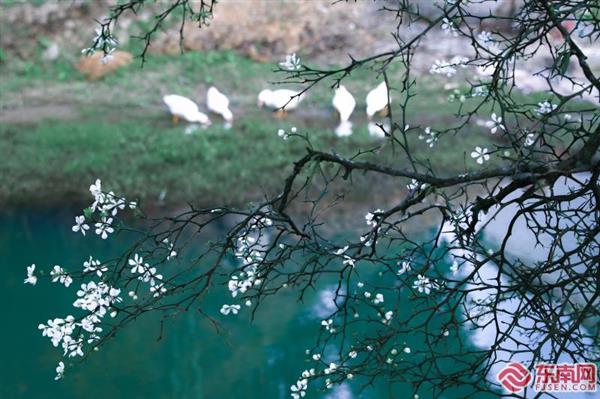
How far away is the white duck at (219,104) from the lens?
6.69 m

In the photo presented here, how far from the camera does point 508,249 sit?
4891 mm

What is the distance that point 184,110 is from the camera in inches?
256

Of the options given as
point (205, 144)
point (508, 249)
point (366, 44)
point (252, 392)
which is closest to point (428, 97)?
point (366, 44)

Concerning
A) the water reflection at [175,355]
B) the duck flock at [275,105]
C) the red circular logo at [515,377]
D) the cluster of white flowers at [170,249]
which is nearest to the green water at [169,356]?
the water reflection at [175,355]

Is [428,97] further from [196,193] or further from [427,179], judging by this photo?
[427,179]

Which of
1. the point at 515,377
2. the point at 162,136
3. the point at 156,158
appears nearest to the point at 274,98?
the point at 162,136

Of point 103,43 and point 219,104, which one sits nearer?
point 103,43

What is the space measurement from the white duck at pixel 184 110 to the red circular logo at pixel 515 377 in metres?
4.86

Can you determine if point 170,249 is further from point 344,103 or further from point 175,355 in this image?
point 344,103

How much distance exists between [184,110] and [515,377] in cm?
489

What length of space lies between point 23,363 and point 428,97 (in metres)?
4.04

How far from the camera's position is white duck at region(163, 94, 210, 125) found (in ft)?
21.3

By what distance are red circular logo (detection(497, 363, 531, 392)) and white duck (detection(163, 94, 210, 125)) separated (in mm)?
4862

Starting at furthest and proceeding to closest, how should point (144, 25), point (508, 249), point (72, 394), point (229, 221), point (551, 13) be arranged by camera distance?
point (144, 25), point (229, 221), point (508, 249), point (72, 394), point (551, 13)
